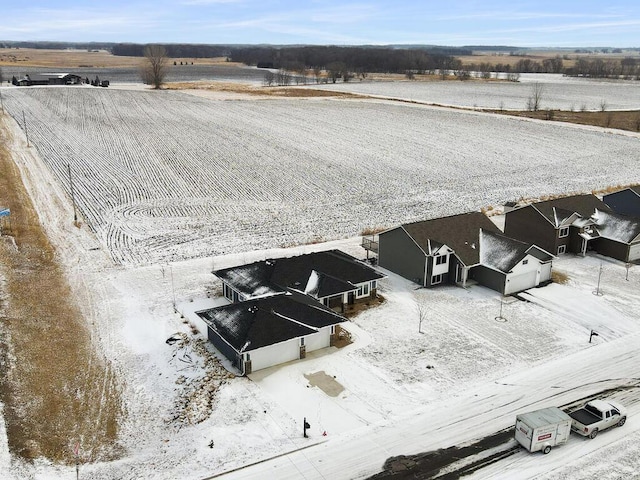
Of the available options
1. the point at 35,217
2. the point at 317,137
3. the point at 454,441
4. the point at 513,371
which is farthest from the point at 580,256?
the point at 317,137

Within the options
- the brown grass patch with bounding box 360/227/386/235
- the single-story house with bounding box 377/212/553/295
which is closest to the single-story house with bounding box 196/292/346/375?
the single-story house with bounding box 377/212/553/295

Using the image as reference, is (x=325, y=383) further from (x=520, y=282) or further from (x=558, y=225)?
(x=558, y=225)

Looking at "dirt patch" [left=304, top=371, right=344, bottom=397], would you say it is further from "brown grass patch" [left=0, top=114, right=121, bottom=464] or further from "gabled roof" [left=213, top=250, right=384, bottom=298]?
"brown grass patch" [left=0, top=114, right=121, bottom=464]

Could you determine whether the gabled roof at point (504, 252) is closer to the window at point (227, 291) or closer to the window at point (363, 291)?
the window at point (363, 291)

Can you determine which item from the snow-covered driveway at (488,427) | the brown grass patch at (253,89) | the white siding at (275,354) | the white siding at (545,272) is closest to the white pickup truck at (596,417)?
the snow-covered driveway at (488,427)

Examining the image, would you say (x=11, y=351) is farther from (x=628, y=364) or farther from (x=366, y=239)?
(x=628, y=364)

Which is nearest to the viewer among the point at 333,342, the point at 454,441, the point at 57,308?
the point at 454,441
